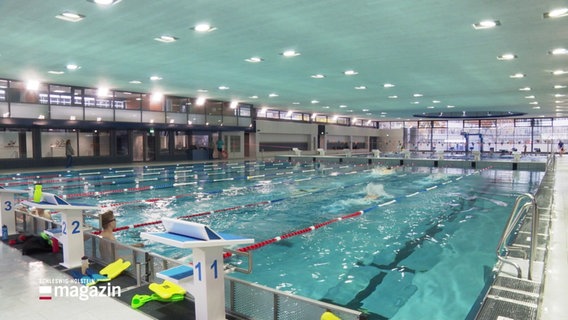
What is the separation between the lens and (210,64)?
37.2 feet

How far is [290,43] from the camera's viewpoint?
8594mm

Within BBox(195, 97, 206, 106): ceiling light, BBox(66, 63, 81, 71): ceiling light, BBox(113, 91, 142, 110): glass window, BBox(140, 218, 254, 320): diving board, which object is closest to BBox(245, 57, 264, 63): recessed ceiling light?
BBox(66, 63, 81, 71): ceiling light

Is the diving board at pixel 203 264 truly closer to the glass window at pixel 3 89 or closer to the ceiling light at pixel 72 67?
the ceiling light at pixel 72 67

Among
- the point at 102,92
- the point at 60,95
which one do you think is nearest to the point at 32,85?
the point at 60,95

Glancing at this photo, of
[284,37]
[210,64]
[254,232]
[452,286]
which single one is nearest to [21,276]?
[254,232]

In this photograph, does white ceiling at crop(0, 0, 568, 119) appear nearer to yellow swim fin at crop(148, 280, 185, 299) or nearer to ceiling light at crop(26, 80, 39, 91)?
ceiling light at crop(26, 80, 39, 91)

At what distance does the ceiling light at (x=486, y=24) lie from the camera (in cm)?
684

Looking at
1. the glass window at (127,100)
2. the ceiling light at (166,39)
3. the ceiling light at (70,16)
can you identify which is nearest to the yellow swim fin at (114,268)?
the ceiling light at (70,16)

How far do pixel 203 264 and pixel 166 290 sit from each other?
0.88 metres

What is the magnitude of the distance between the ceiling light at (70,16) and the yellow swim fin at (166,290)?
5412 mm

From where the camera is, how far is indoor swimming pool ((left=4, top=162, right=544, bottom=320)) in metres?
4.49

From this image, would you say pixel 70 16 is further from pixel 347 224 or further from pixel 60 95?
pixel 60 95

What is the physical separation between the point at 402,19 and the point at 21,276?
6618 millimetres

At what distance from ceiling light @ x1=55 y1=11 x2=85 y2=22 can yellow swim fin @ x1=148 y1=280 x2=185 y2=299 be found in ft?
17.8
